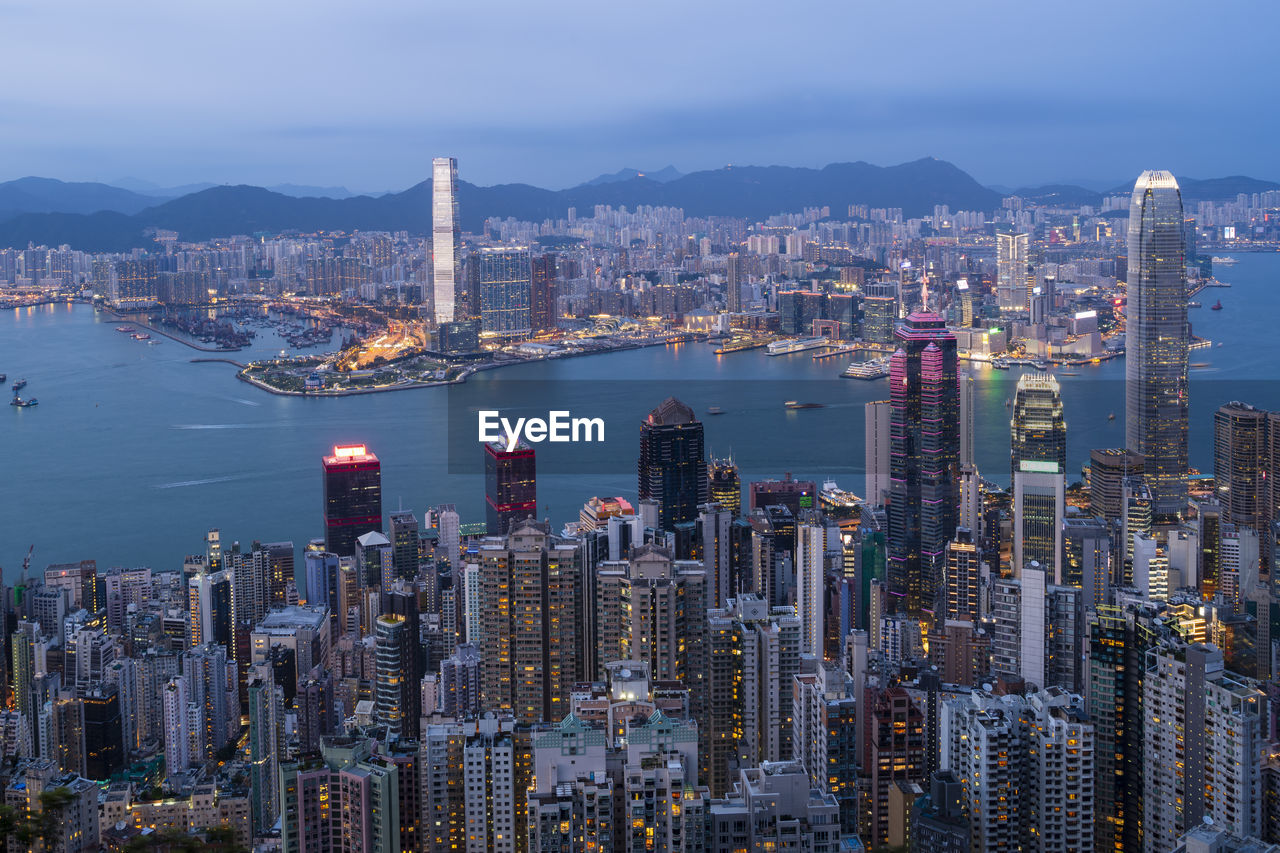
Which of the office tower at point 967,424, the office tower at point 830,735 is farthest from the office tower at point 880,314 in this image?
the office tower at point 830,735

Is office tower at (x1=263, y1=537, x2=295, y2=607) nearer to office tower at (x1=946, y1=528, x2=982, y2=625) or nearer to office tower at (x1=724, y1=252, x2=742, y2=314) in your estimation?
office tower at (x1=946, y1=528, x2=982, y2=625)

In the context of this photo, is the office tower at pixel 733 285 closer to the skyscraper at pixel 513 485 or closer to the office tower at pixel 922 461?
the office tower at pixel 922 461

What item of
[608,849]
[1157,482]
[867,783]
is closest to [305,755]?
[608,849]

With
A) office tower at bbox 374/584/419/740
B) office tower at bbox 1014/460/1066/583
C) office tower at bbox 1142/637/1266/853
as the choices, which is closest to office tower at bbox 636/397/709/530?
office tower at bbox 1014/460/1066/583

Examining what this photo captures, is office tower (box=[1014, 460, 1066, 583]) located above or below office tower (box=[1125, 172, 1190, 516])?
below

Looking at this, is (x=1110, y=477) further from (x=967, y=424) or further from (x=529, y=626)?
(x=529, y=626)

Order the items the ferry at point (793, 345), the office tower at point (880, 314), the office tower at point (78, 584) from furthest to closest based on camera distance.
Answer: the office tower at point (880, 314), the ferry at point (793, 345), the office tower at point (78, 584)

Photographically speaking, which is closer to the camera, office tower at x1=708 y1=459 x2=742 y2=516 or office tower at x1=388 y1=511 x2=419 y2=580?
office tower at x1=388 y1=511 x2=419 y2=580
